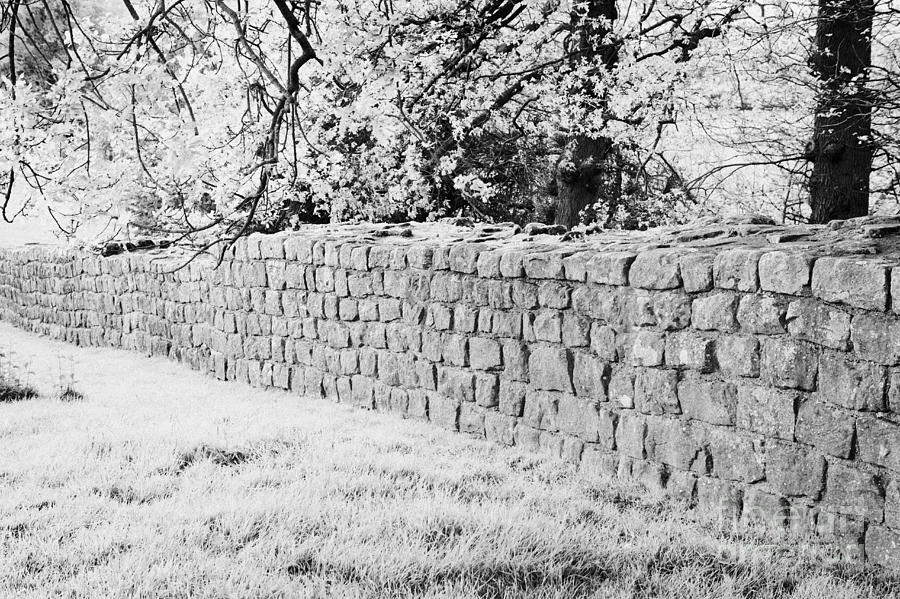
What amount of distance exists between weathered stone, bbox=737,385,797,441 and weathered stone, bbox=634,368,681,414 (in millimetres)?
472

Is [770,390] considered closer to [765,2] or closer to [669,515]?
[669,515]

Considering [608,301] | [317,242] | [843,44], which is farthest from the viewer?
[843,44]

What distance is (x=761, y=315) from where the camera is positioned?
4281 mm

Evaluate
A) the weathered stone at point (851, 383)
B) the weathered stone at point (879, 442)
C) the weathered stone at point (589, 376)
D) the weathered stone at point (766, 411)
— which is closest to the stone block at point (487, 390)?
the weathered stone at point (589, 376)

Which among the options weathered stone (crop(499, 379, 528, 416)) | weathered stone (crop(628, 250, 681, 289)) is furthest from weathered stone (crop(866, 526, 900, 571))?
weathered stone (crop(499, 379, 528, 416))

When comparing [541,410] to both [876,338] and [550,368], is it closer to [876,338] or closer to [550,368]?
A: [550,368]

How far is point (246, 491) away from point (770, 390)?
117 inches

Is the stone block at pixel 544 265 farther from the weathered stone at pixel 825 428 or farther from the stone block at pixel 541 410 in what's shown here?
the weathered stone at pixel 825 428

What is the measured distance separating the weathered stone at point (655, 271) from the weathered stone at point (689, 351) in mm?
319

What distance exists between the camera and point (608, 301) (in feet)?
17.2

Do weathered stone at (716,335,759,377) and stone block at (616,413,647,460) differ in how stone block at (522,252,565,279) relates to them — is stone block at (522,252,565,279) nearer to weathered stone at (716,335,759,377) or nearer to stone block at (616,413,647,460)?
stone block at (616,413,647,460)

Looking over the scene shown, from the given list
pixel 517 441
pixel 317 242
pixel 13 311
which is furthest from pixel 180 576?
pixel 13 311

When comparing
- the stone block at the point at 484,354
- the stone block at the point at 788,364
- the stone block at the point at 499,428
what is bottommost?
the stone block at the point at 499,428

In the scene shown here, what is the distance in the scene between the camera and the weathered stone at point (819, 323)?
3873 mm
